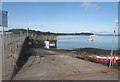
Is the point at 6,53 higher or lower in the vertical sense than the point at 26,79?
higher

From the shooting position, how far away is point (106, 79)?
61.0ft

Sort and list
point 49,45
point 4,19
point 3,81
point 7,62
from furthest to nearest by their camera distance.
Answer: point 49,45 → point 4,19 → point 7,62 → point 3,81

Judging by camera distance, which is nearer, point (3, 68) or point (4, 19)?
point (3, 68)

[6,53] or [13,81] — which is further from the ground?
[6,53]

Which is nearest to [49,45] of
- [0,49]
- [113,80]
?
[0,49]

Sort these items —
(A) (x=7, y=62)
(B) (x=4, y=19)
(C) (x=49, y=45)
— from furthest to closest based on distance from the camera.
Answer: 1. (C) (x=49, y=45)
2. (B) (x=4, y=19)
3. (A) (x=7, y=62)

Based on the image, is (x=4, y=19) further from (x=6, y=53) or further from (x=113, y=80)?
(x=113, y=80)

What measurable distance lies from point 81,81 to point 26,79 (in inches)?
149

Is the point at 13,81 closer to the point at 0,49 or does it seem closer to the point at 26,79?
the point at 26,79

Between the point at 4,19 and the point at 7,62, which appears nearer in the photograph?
the point at 7,62

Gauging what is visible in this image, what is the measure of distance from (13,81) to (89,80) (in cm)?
515

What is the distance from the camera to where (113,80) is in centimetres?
1828

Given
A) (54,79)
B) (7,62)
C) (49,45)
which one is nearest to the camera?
(54,79)

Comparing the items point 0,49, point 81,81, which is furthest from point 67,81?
point 0,49
